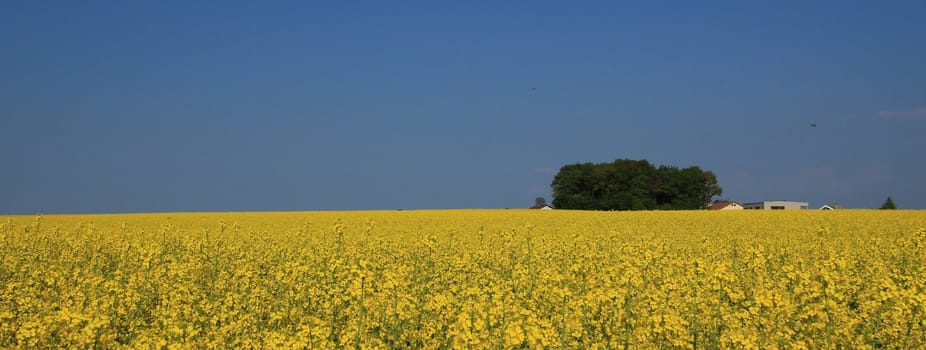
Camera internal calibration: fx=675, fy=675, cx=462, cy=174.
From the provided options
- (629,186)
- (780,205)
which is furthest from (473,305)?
(780,205)

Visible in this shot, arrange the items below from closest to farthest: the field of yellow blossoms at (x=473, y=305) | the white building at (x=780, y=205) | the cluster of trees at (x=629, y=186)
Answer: the field of yellow blossoms at (x=473, y=305)
the cluster of trees at (x=629, y=186)
the white building at (x=780, y=205)

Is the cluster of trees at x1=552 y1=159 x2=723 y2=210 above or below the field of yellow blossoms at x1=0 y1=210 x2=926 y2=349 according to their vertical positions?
above

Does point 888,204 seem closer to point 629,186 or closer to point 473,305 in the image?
point 629,186

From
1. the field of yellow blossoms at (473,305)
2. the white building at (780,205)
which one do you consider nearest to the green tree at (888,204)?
the white building at (780,205)

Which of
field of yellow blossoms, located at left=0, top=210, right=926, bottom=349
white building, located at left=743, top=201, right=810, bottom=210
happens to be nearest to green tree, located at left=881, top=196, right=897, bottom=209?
white building, located at left=743, top=201, right=810, bottom=210

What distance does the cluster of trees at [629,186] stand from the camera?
251 ft

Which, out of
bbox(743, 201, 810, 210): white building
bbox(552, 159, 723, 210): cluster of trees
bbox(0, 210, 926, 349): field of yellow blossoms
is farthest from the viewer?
bbox(743, 201, 810, 210): white building

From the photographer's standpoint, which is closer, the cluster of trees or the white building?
the cluster of trees

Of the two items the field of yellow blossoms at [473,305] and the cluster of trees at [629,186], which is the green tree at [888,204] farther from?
the field of yellow blossoms at [473,305]

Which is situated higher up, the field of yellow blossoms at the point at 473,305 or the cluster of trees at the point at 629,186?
the cluster of trees at the point at 629,186

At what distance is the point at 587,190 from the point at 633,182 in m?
5.45

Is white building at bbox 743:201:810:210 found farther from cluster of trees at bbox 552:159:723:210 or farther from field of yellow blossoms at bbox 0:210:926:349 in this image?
field of yellow blossoms at bbox 0:210:926:349

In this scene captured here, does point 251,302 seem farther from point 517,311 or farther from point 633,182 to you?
point 633,182

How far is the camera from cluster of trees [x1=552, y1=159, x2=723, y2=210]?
76.6 m
